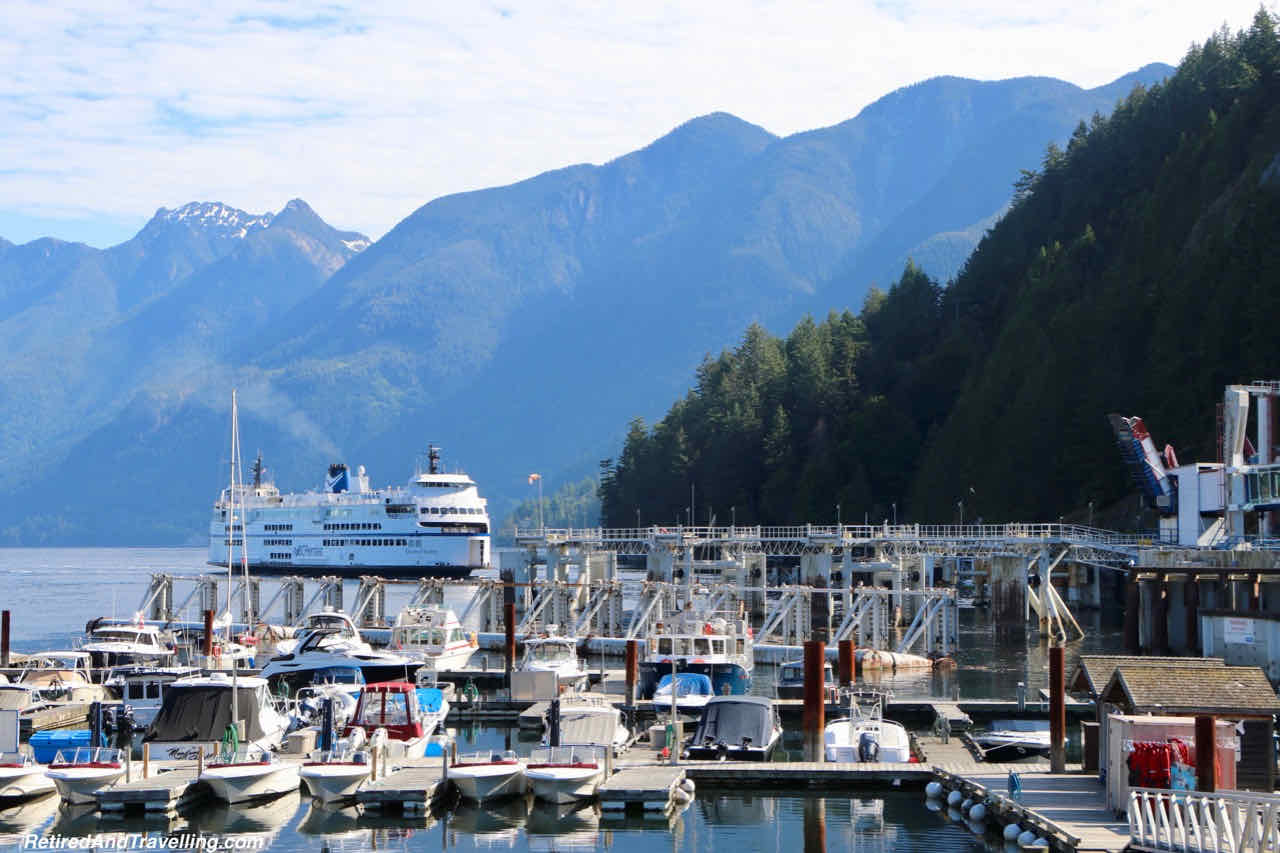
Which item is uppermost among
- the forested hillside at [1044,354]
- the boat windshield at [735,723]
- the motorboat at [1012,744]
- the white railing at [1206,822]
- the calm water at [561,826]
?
the forested hillside at [1044,354]

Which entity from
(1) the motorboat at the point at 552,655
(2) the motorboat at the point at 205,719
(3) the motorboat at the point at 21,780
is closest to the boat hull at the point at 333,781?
(2) the motorboat at the point at 205,719

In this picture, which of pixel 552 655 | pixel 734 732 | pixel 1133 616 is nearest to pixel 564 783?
pixel 734 732

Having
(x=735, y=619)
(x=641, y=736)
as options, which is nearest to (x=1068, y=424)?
(x=735, y=619)

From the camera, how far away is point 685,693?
166 feet

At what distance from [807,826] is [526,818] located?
624 cm

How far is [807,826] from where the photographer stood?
36281 mm

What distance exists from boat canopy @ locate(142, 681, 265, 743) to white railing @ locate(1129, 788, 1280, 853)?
2260 cm

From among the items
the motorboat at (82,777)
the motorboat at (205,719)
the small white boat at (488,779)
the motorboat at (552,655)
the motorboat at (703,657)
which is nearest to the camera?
the motorboat at (82,777)

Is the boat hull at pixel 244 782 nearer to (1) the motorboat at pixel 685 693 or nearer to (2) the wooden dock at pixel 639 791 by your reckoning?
(2) the wooden dock at pixel 639 791

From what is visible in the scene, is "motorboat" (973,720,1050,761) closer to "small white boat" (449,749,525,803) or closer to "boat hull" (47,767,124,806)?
"small white boat" (449,749,525,803)

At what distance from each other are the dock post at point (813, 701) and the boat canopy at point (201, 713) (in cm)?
1416

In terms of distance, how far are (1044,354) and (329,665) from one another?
77.9 m

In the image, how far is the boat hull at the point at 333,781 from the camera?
37375mm

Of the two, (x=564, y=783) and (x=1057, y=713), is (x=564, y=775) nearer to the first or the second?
(x=564, y=783)
